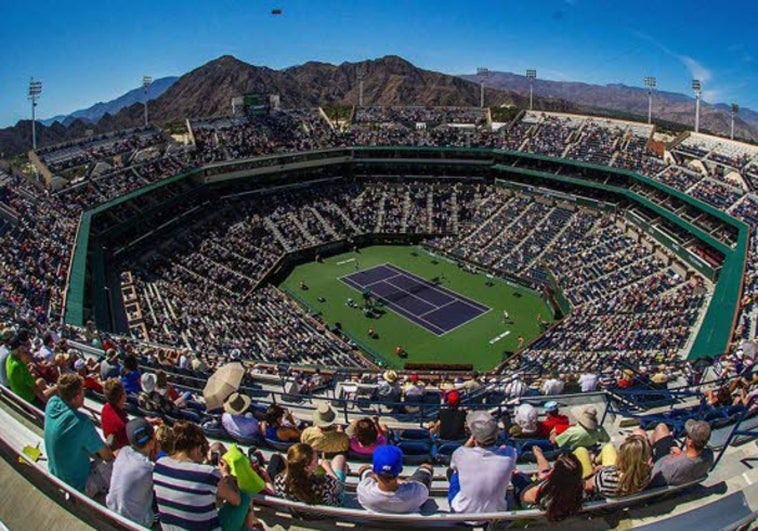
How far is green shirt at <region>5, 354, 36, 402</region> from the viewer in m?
8.45

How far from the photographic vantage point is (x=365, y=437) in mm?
7738

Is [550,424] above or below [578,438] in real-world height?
below

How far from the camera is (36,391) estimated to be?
859 centimetres

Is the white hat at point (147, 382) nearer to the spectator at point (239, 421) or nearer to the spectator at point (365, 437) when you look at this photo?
the spectator at point (239, 421)

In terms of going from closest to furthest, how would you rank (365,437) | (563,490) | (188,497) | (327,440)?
(188,497)
(563,490)
(365,437)
(327,440)

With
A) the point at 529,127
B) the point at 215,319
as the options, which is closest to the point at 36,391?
the point at 215,319

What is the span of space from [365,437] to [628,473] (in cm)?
329

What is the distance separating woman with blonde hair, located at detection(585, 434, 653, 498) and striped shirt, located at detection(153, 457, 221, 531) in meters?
4.16

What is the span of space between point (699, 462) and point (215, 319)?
32129 mm

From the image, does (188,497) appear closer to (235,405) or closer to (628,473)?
(235,405)

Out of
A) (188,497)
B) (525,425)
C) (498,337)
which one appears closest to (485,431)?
(188,497)

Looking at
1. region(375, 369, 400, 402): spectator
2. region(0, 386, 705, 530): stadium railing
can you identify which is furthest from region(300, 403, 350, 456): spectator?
region(375, 369, 400, 402): spectator

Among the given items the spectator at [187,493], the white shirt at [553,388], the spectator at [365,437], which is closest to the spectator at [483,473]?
the spectator at [365,437]

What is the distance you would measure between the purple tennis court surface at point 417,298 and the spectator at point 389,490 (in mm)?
32550
